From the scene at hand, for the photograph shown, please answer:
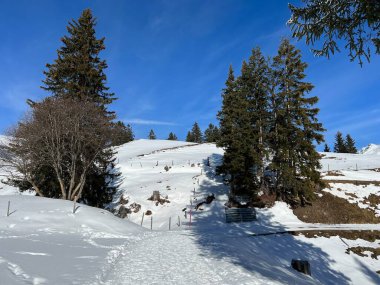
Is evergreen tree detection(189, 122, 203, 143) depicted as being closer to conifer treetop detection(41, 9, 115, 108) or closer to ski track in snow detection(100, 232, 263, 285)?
conifer treetop detection(41, 9, 115, 108)

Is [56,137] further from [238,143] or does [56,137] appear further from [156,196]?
[238,143]

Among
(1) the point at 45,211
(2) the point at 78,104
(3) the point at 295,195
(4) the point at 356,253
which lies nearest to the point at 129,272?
(1) the point at 45,211

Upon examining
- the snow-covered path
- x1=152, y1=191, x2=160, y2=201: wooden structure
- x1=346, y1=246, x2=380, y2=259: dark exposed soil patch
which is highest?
x1=152, y1=191, x2=160, y2=201: wooden structure

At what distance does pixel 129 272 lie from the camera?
32.0ft

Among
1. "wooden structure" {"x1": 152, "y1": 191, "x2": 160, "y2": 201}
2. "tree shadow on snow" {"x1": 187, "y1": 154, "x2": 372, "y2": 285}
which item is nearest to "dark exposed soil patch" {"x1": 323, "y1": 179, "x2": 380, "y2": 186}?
"tree shadow on snow" {"x1": 187, "y1": 154, "x2": 372, "y2": 285}

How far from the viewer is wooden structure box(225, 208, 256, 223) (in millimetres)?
27156

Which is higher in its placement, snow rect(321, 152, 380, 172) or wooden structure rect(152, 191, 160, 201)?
snow rect(321, 152, 380, 172)

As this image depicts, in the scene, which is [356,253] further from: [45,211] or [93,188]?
[93,188]

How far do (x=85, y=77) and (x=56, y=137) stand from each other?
26.5 ft

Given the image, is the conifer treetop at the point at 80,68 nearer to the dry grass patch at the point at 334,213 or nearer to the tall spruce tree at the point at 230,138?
the tall spruce tree at the point at 230,138

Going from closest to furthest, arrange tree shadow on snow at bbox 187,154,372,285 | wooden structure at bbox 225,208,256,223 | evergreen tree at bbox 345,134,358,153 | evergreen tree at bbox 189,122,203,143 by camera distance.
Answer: tree shadow on snow at bbox 187,154,372,285 → wooden structure at bbox 225,208,256,223 → evergreen tree at bbox 345,134,358,153 → evergreen tree at bbox 189,122,203,143

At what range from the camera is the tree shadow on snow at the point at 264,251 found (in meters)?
12.0

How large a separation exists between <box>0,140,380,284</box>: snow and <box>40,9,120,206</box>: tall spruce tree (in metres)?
5.38

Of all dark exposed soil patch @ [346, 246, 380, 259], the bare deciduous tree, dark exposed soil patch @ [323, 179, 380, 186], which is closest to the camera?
dark exposed soil patch @ [346, 246, 380, 259]
